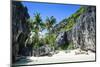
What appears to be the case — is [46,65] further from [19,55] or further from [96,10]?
[96,10]

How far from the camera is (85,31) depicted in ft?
10.2

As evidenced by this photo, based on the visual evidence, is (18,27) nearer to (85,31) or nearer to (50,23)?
(50,23)

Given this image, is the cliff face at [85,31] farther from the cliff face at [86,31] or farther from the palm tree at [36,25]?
the palm tree at [36,25]

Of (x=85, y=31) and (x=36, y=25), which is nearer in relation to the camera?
(x=36, y=25)

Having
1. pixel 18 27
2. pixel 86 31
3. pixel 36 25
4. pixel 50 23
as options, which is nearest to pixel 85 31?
pixel 86 31

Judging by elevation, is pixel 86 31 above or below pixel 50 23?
below

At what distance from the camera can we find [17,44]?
107 inches

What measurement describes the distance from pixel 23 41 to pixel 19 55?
0.21m

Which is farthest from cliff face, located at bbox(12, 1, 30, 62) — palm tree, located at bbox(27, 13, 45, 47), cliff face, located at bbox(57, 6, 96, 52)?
cliff face, located at bbox(57, 6, 96, 52)

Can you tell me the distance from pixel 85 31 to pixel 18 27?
1081mm

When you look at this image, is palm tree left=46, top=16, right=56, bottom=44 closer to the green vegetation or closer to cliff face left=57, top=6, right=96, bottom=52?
the green vegetation

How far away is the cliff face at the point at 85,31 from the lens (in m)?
3.05

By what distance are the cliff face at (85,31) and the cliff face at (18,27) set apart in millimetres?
711

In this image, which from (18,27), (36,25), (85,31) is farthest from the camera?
(85,31)
